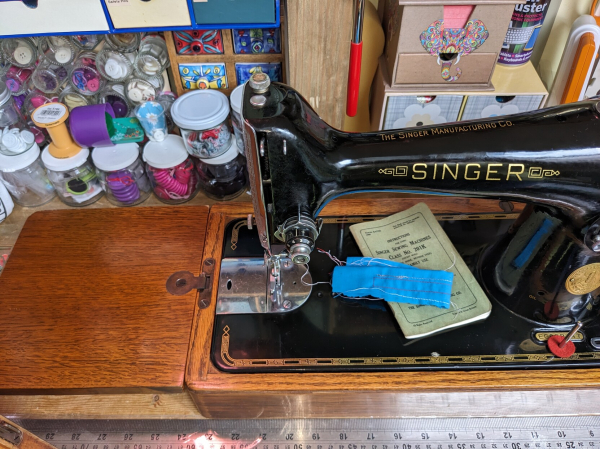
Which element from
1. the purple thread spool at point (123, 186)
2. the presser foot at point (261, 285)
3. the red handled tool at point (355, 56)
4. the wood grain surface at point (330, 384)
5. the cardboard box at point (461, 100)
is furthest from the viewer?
the purple thread spool at point (123, 186)

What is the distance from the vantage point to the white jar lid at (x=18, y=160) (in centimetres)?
156

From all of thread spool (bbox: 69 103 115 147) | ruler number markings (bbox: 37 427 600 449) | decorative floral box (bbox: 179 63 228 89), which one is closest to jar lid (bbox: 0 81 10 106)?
thread spool (bbox: 69 103 115 147)

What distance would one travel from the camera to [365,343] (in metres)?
1.03

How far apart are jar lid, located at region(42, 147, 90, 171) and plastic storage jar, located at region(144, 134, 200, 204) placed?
0.67 feet

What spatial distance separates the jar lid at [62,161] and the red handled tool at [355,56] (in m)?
0.88

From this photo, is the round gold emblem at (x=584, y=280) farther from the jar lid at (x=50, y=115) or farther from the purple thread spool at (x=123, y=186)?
the jar lid at (x=50, y=115)

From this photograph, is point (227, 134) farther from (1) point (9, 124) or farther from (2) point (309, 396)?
(2) point (309, 396)

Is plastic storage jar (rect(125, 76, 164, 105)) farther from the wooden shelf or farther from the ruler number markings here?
the ruler number markings

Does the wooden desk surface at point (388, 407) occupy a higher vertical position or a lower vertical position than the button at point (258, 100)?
lower

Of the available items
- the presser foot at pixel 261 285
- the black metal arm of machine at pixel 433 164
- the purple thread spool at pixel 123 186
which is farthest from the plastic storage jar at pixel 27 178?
the black metal arm of machine at pixel 433 164

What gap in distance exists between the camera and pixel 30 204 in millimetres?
1730

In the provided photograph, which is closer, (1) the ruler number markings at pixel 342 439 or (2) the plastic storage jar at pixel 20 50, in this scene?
(1) the ruler number markings at pixel 342 439

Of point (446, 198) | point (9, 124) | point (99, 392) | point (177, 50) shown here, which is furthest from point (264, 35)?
point (99, 392)

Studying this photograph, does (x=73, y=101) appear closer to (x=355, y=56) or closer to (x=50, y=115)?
(x=50, y=115)
